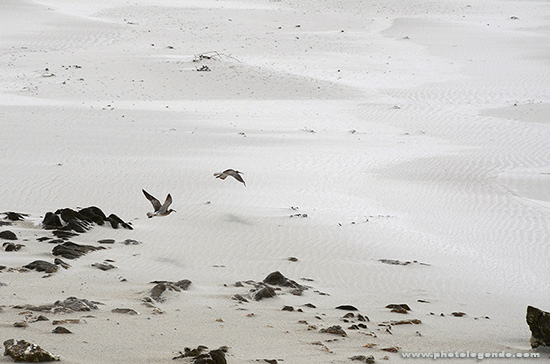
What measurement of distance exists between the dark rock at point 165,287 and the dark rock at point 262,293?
1.63 feet

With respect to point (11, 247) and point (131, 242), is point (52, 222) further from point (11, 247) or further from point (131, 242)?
point (11, 247)

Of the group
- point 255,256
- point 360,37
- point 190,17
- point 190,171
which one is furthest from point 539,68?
point 255,256

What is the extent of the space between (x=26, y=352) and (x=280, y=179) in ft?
24.3

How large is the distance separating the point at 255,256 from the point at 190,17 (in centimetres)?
2540

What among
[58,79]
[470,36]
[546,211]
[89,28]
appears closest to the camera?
[546,211]

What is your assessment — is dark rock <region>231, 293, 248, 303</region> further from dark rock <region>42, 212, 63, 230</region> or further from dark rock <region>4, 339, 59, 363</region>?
dark rock <region>42, 212, 63, 230</region>

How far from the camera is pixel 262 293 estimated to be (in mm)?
5023

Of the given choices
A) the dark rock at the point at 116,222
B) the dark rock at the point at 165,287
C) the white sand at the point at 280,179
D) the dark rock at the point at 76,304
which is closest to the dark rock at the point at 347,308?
the white sand at the point at 280,179

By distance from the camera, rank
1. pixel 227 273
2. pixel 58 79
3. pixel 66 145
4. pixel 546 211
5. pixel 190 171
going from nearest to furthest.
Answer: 1. pixel 227 273
2. pixel 546 211
3. pixel 190 171
4. pixel 66 145
5. pixel 58 79

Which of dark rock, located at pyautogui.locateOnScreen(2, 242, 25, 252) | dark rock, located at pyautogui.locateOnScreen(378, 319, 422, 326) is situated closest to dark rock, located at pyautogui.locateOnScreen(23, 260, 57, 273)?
dark rock, located at pyautogui.locateOnScreen(2, 242, 25, 252)

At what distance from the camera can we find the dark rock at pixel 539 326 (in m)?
4.10

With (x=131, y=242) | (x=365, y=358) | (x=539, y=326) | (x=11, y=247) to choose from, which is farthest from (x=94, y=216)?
(x=539, y=326)

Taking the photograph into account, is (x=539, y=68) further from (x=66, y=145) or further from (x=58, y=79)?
(x=66, y=145)

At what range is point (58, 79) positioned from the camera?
1894cm
